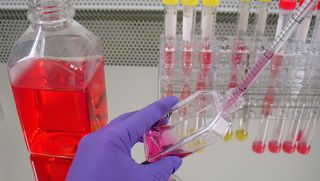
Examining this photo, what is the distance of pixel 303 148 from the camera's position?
3.77 ft

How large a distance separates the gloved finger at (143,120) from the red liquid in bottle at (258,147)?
1.27 feet

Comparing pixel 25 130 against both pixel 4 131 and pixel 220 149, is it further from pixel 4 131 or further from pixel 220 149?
pixel 220 149

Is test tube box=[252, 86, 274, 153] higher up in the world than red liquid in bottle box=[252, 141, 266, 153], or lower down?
higher up

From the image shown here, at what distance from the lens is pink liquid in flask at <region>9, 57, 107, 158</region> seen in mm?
980

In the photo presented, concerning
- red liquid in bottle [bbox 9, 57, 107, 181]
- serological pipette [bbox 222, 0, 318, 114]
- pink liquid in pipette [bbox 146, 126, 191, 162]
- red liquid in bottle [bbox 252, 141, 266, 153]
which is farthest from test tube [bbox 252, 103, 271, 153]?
red liquid in bottle [bbox 9, 57, 107, 181]

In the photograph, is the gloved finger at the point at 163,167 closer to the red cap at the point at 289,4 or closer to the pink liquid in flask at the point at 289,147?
the pink liquid in flask at the point at 289,147

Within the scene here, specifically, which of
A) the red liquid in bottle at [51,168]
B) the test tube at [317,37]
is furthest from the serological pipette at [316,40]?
the red liquid in bottle at [51,168]

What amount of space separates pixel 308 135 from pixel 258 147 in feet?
0.59

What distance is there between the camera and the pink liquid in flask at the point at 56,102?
980 millimetres

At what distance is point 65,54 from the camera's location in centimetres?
104

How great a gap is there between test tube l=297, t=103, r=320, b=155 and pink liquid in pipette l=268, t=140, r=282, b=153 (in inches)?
2.6

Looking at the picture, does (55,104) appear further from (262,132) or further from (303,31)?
(303,31)

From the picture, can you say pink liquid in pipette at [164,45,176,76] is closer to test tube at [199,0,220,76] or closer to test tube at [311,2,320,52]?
test tube at [199,0,220,76]

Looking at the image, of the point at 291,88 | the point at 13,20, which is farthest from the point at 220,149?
the point at 13,20
